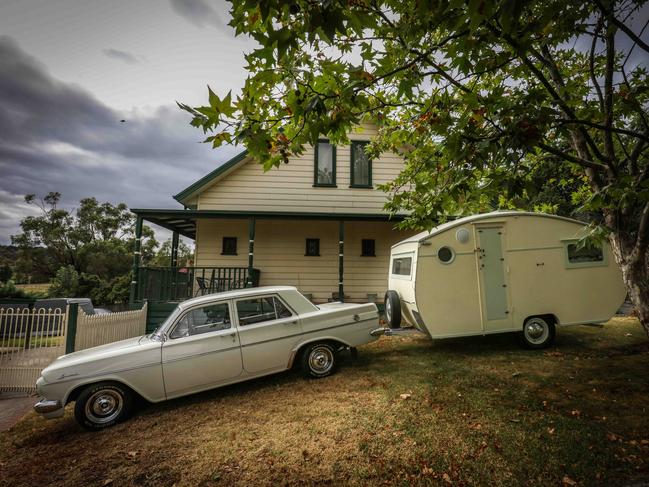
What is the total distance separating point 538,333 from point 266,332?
5919mm

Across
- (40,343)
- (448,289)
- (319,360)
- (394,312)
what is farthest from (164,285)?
(448,289)

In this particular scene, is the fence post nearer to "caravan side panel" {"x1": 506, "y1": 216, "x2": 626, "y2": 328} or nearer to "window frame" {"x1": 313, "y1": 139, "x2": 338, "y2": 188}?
"window frame" {"x1": 313, "y1": 139, "x2": 338, "y2": 188}

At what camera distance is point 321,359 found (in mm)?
5883

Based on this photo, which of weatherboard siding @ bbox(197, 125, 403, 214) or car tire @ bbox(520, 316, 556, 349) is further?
weatherboard siding @ bbox(197, 125, 403, 214)

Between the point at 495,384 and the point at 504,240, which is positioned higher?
the point at 504,240

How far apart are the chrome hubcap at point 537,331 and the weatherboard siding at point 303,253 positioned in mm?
6091

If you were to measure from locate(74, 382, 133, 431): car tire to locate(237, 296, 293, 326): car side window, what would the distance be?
204 centimetres

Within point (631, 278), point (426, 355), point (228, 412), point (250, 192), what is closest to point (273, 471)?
point (228, 412)

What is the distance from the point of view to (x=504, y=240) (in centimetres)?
666

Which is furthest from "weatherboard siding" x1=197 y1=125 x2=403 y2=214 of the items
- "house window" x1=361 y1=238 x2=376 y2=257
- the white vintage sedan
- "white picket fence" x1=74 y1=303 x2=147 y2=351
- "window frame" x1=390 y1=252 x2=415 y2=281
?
the white vintage sedan

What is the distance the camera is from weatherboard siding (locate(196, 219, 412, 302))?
12.5 meters

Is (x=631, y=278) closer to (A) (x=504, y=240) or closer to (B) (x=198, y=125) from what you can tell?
(A) (x=504, y=240)

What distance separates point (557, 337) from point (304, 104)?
8.50 meters

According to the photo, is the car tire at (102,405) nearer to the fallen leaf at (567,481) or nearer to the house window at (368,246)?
the fallen leaf at (567,481)
